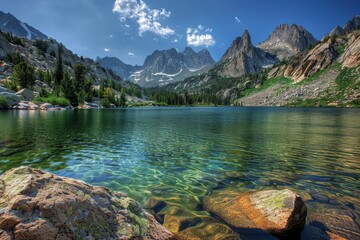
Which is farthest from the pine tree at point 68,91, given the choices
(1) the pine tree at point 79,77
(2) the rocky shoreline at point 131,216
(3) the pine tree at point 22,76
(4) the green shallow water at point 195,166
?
(2) the rocky shoreline at point 131,216

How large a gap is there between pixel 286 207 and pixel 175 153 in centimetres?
1360

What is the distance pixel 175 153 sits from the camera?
20641mm

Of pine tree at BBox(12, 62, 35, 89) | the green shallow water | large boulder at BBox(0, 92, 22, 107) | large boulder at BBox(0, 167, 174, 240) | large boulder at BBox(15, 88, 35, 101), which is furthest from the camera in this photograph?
pine tree at BBox(12, 62, 35, 89)

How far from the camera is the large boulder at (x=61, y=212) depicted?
13.3 feet

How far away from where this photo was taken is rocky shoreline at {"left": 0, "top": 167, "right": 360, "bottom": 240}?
14.0 feet

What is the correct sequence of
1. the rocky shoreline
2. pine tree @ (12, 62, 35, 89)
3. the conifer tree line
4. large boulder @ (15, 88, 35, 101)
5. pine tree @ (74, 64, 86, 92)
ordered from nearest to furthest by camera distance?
the rocky shoreline → large boulder @ (15, 88, 35, 101) → pine tree @ (12, 62, 35, 89) → the conifer tree line → pine tree @ (74, 64, 86, 92)

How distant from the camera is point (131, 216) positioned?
605 cm

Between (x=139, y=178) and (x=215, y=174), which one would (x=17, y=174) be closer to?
(x=139, y=178)

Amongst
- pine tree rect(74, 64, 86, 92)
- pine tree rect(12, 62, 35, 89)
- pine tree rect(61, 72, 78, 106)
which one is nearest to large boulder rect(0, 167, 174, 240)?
pine tree rect(61, 72, 78, 106)

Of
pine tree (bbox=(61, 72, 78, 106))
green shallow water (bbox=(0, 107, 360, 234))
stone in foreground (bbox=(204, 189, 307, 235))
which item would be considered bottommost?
green shallow water (bbox=(0, 107, 360, 234))

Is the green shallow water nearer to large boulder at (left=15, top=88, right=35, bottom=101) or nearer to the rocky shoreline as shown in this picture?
the rocky shoreline

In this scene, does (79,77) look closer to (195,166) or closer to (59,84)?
(59,84)

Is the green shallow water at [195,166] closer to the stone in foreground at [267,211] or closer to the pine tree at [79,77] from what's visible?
the stone in foreground at [267,211]

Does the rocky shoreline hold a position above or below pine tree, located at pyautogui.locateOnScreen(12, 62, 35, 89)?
below
